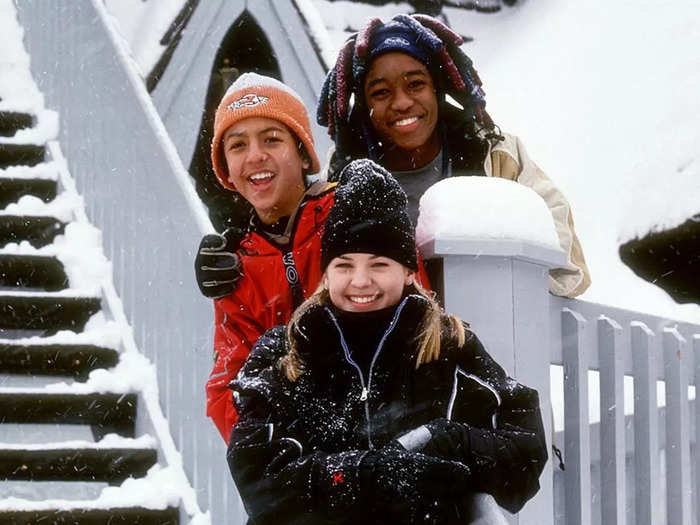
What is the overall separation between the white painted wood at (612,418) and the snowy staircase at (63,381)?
1.55 m

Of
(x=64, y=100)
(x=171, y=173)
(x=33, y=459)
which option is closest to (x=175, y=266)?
(x=171, y=173)

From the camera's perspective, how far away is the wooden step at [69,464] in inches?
127

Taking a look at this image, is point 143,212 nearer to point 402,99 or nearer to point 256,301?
point 402,99

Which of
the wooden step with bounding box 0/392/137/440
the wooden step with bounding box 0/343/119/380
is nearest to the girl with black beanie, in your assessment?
the wooden step with bounding box 0/392/137/440

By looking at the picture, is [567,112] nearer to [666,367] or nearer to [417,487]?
[666,367]

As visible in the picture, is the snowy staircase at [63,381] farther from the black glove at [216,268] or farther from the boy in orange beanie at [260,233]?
the black glove at [216,268]

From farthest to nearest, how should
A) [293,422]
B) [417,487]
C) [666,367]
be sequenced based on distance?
[666,367] → [293,422] → [417,487]

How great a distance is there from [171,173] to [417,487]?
6.81ft

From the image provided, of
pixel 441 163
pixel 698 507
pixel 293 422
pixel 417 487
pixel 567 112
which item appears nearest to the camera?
pixel 417 487

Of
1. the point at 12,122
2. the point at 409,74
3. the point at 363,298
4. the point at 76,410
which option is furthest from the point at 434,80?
the point at 12,122

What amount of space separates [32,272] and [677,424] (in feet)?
9.35

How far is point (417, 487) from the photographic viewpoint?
1432 mm

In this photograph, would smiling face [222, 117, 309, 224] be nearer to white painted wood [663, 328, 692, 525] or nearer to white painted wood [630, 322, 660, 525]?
white painted wood [630, 322, 660, 525]

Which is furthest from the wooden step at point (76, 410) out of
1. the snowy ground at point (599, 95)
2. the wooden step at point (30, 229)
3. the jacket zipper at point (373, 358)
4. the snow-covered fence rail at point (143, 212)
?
the snowy ground at point (599, 95)
